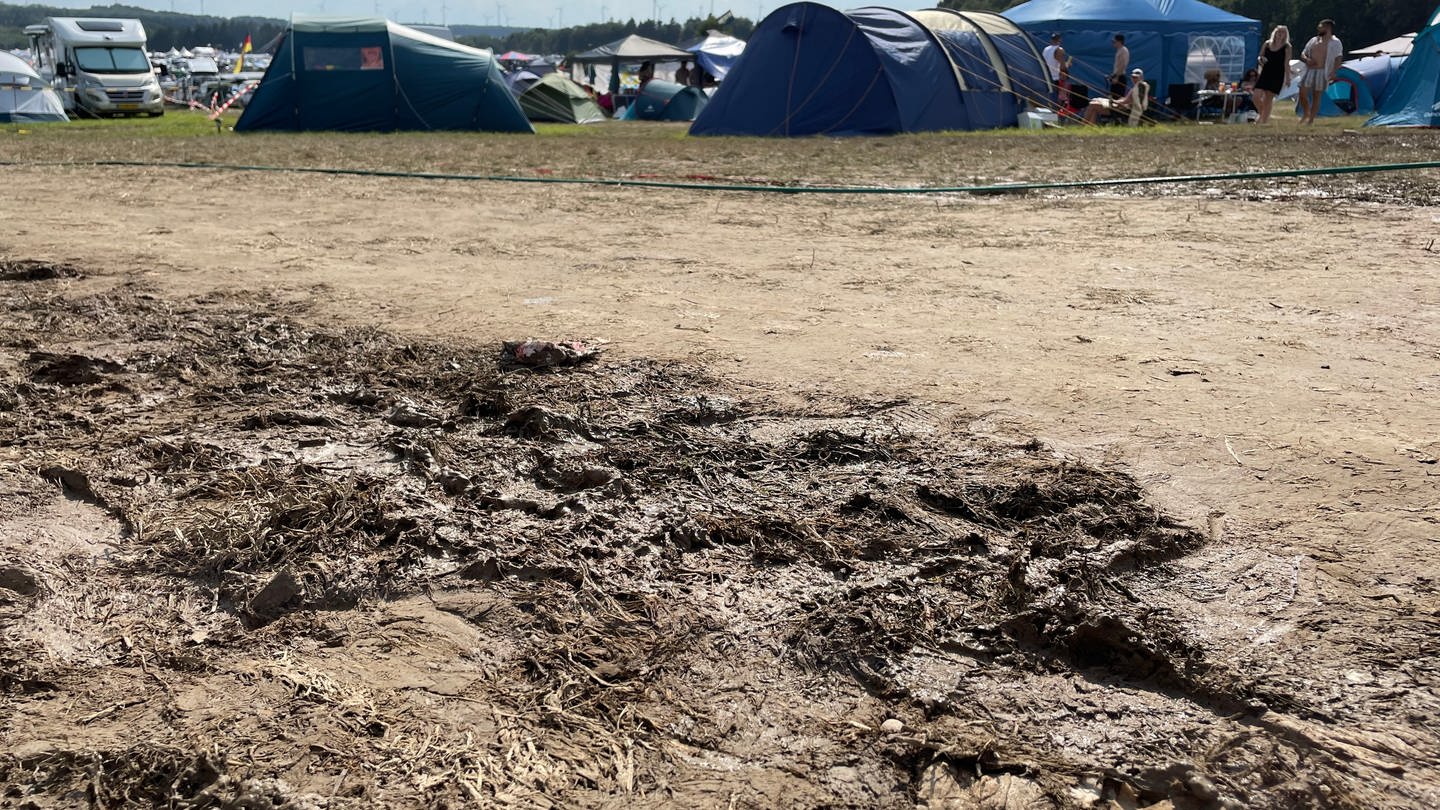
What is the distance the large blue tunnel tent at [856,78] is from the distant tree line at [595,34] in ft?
191

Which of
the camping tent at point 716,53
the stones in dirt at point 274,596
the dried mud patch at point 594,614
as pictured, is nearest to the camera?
the dried mud patch at point 594,614

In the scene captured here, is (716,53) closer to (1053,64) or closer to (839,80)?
(1053,64)

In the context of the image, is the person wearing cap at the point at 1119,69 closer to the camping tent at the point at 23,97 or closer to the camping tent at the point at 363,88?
the camping tent at the point at 363,88

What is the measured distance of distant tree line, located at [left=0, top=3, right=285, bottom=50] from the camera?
111m

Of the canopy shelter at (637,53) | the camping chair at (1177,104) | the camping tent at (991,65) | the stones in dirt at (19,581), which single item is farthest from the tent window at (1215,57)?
the stones in dirt at (19,581)

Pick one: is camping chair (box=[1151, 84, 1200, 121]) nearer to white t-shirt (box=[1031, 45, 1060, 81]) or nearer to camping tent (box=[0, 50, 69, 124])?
white t-shirt (box=[1031, 45, 1060, 81])

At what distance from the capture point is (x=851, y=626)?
218cm

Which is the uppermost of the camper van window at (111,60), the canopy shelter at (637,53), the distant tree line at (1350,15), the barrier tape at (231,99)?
the distant tree line at (1350,15)

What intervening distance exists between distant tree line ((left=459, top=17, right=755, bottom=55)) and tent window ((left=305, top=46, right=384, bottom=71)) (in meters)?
56.4

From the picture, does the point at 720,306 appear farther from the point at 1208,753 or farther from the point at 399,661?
the point at 1208,753

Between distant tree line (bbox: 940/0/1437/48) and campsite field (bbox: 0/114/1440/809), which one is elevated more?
distant tree line (bbox: 940/0/1437/48)

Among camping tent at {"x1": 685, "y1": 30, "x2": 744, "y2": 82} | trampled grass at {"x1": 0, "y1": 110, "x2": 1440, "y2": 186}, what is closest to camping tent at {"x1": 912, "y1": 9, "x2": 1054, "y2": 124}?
trampled grass at {"x1": 0, "y1": 110, "x2": 1440, "y2": 186}

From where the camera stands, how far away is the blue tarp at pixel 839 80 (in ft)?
51.3

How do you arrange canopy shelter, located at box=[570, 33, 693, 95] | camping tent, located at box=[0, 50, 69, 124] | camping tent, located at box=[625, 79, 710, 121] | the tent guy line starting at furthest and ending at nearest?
1. canopy shelter, located at box=[570, 33, 693, 95]
2. camping tent, located at box=[625, 79, 710, 121]
3. camping tent, located at box=[0, 50, 69, 124]
4. the tent guy line
